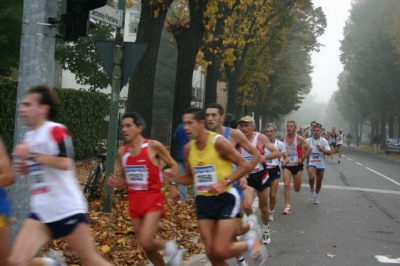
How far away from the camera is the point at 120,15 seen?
30.6ft

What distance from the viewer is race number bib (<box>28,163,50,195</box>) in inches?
190

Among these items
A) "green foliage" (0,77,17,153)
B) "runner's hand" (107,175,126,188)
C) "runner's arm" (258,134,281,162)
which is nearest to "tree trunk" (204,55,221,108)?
"green foliage" (0,77,17,153)

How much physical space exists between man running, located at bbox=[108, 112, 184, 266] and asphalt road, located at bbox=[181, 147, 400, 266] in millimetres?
1791

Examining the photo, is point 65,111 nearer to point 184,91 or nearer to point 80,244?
point 184,91

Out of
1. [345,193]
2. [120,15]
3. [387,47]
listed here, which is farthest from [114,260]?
[387,47]

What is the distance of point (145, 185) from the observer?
6.32m

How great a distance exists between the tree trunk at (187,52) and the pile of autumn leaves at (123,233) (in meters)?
4.19

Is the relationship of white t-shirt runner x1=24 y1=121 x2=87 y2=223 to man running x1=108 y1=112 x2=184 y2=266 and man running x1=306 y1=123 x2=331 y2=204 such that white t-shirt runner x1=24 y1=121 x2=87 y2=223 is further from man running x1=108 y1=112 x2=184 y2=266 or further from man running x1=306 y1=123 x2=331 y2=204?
man running x1=306 y1=123 x2=331 y2=204

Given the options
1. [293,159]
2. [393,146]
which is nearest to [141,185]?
[293,159]

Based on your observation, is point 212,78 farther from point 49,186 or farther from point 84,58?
point 49,186

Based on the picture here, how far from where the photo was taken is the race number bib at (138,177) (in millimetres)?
6324

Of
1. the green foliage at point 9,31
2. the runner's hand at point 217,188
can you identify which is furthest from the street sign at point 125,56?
the green foliage at point 9,31

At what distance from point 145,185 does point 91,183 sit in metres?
5.08

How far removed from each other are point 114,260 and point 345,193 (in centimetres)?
1114
